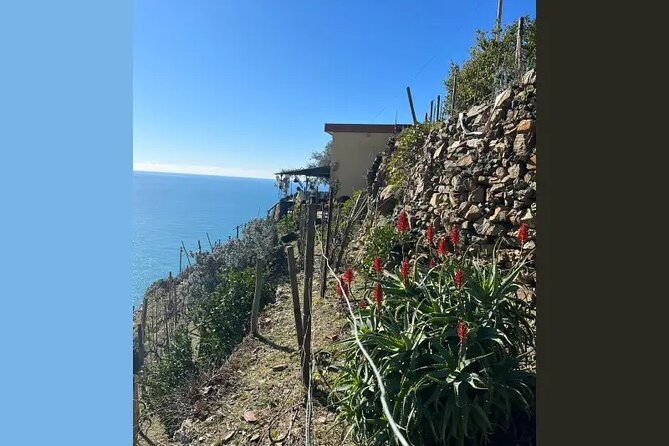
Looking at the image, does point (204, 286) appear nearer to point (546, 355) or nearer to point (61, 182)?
point (61, 182)

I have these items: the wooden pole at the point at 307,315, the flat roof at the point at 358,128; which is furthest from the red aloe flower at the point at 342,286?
the flat roof at the point at 358,128

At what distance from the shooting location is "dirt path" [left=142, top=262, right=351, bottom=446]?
273cm

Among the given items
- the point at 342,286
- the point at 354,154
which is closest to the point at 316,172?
the point at 354,154

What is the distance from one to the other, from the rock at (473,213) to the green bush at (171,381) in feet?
9.70

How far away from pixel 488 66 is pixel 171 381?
5.57 metres

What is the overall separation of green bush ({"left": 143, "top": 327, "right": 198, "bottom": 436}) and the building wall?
268 inches

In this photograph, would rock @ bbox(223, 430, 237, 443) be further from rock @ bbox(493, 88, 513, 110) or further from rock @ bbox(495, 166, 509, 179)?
rock @ bbox(493, 88, 513, 110)

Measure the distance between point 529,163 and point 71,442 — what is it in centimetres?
338

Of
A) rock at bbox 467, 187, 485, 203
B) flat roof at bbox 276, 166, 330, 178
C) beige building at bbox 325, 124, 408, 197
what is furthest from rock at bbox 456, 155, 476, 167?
flat roof at bbox 276, 166, 330, 178

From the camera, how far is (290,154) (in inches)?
623

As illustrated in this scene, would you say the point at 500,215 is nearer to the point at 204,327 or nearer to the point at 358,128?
the point at 204,327

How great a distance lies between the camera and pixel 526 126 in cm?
324

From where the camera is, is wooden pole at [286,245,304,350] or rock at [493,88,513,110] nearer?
wooden pole at [286,245,304,350]

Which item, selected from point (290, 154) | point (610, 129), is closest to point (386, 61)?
point (610, 129)
